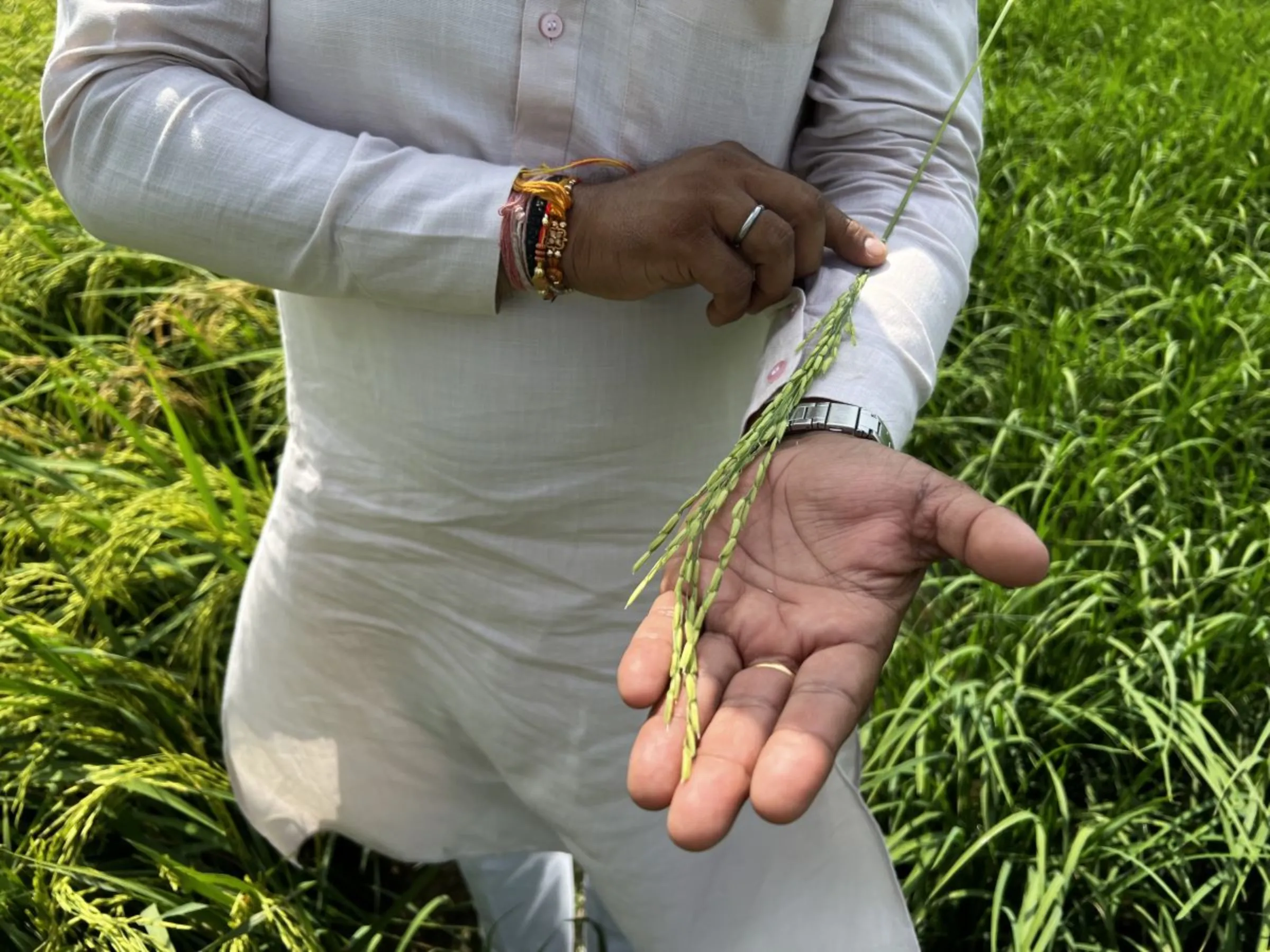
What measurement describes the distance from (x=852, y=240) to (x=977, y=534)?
401mm

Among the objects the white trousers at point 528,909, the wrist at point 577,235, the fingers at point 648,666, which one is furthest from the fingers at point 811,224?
the white trousers at point 528,909

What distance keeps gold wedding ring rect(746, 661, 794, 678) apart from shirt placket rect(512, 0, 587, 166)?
1.84 feet

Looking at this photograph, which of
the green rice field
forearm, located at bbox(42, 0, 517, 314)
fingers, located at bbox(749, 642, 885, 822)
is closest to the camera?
fingers, located at bbox(749, 642, 885, 822)

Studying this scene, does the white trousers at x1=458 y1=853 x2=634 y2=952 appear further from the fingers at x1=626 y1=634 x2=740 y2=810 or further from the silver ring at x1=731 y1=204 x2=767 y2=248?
the silver ring at x1=731 y1=204 x2=767 y2=248

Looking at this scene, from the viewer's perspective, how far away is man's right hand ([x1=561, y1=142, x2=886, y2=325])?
113 cm

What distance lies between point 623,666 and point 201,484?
4.66ft

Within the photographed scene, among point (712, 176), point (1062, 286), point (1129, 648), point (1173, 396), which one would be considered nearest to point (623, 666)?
point (712, 176)

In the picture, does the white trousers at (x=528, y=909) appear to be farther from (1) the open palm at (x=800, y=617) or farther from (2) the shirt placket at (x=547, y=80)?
(2) the shirt placket at (x=547, y=80)

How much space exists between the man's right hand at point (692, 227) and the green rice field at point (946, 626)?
36 centimetres

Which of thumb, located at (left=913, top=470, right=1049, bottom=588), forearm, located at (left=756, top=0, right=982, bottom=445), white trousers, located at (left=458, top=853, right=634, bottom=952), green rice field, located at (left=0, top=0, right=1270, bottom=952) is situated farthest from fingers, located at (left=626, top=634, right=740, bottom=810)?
white trousers, located at (left=458, top=853, right=634, bottom=952)

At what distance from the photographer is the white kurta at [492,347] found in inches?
44.9

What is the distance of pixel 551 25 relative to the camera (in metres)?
1.14

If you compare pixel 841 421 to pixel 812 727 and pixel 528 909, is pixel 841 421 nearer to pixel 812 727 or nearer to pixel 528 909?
pixel 812 727

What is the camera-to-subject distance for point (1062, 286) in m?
3.36
